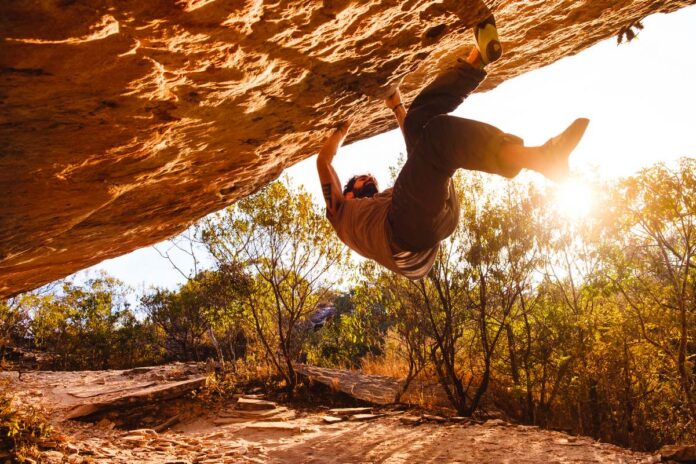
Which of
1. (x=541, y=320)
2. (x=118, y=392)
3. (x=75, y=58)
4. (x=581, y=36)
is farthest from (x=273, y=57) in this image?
(x=118, y=392)

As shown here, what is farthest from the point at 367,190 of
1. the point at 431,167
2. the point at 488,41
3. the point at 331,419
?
the point at 331,419

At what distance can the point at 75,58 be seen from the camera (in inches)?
67.5

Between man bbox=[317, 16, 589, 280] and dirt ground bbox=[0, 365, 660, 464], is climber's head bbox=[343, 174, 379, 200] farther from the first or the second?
dirt ground bbox=[0, 365, 660, 464]

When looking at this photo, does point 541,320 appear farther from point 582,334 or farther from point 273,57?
point 273,57

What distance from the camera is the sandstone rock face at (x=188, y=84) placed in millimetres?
1694

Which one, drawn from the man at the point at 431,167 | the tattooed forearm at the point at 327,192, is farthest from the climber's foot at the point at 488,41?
the tattooed forearm at the point at 327,192

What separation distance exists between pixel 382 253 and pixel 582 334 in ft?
25.7

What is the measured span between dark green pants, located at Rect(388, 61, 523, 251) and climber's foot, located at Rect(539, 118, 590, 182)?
0.48ft

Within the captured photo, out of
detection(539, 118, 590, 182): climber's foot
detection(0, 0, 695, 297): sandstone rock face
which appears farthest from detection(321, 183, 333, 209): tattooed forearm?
detection(539, 118, 590, 182): climber's foot

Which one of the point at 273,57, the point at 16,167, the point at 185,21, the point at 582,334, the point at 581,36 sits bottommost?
the point at 582,334

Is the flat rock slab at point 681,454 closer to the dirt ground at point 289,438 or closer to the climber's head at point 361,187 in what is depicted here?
the dirt ground at point 289,438

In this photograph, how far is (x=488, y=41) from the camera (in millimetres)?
2594

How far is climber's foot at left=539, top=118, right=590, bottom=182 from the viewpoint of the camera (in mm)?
1865

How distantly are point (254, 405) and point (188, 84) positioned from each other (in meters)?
7.75
